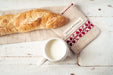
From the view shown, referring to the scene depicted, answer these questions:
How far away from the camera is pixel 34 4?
0.92 meters

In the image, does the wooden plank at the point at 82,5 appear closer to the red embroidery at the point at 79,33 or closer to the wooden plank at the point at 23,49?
the red embroidery at the point at 79,33

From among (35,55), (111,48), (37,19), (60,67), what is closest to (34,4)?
(37,19)

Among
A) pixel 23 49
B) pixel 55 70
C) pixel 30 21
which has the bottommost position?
pixel 55 70

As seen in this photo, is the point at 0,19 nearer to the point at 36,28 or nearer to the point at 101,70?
the point at 36,28

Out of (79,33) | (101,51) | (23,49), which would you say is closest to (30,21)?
(23,49)

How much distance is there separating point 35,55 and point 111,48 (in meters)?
0.44

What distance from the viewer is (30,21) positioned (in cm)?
82

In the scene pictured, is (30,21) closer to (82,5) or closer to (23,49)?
(23,49)

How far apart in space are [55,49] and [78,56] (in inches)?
6.3

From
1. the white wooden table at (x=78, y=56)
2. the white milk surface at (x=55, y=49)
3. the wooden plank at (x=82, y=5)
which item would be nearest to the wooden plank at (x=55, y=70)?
the white wooden table at (x=78, y=56)

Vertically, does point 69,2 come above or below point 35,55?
above

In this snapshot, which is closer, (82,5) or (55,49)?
(55,49)

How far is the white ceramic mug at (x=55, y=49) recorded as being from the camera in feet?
2.49

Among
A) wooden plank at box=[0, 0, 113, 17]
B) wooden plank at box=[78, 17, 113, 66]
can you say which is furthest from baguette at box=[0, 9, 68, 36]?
wooden plank at box=[78, 17, 113, 66]
